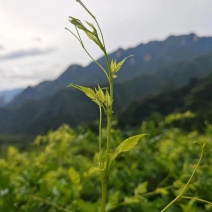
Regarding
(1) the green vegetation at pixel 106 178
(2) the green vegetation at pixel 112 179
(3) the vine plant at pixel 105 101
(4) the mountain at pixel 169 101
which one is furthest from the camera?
(4) the mountain at pixel 169 101

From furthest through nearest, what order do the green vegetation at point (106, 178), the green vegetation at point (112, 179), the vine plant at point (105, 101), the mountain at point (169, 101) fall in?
the mountain at point (169, 101) < the green vegetation at point (112, 179) < the green vegetation at point (106, 178) < the vine plant at point (105, 101)

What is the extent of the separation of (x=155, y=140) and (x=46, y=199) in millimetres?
1910

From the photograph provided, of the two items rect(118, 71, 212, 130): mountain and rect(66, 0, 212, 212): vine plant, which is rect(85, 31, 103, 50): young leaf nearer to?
rect(66, 0, 212, 212): vine plant

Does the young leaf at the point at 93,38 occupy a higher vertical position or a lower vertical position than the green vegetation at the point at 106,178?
higher

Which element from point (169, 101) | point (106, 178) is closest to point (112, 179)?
point (106, 178)

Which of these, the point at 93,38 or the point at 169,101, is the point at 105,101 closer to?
the point at 93,38

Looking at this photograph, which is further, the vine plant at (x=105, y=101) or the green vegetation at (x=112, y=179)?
the green vegetation at (x=112, y=179)

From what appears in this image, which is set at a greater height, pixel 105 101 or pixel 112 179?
pixel 105 101

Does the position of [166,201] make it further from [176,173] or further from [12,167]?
[12,167]

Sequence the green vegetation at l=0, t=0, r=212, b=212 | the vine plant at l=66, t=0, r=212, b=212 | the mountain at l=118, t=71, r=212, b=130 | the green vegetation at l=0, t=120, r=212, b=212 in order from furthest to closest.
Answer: the mountain at l=118, t=71, r=212, b=130
the green vegetation at l=0, t=120, r=212, b=212
the green vegetation at l=0, t=0, r=212, b=212
the vine plant at l=66, t=0, r=212, b=212

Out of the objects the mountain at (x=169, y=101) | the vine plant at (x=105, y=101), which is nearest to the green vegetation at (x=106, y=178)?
the vine plant at (x=105, y=101)

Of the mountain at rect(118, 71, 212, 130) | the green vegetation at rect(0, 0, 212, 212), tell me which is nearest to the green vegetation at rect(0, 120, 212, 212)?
the green vegetation at rect(0, 0, 212, 212)

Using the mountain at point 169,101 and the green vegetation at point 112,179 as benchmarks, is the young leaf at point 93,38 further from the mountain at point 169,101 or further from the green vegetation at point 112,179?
the mountain at point 169,101

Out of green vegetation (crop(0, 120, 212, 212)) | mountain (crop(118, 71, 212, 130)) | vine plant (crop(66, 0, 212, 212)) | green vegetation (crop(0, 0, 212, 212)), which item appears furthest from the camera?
mountain (crop(118, 71, 212, 130))
